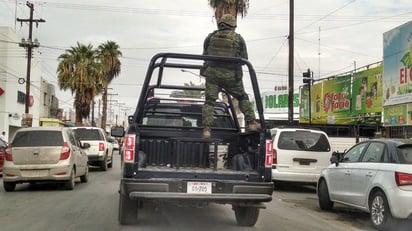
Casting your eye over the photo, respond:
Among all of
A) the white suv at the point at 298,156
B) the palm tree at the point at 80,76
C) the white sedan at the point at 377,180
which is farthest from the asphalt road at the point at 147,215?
the palm tree at the point at 80,76

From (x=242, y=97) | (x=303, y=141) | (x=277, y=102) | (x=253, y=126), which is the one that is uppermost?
(x=277, y=102)

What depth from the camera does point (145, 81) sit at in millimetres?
8039

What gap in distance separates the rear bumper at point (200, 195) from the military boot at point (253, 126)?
1044 mm

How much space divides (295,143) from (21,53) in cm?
3352

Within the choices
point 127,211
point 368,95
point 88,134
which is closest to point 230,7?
point 368,95

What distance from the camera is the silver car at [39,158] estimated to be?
13.4 metres

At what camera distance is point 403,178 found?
8.39 m

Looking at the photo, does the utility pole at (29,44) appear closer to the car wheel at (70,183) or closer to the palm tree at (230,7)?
the palm tree at (230,7)

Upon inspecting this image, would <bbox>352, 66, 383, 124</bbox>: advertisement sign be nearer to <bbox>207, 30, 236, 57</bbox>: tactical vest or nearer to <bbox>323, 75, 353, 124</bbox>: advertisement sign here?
<bbox>323, 75, 353, 124</bbox>: advertisement sign

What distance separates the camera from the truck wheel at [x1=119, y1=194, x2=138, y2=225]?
8.16 m

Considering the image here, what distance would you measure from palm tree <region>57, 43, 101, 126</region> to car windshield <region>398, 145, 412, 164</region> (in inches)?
1608

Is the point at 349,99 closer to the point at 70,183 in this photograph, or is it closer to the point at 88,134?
the point at 88,134

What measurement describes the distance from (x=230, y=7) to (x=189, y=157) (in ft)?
73.9

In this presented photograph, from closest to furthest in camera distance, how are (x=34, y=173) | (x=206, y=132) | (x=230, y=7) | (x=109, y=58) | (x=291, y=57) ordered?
(x=206, y=132) → (x=34, y=173) → (x=291, y=57) → (x=230, y=7) → (x=109, y=58)
